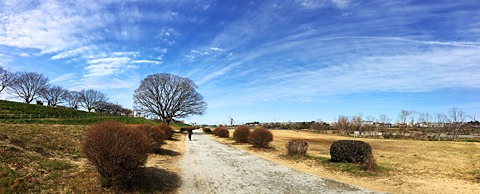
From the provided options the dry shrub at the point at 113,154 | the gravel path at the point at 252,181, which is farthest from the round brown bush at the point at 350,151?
the dry shrub at the point at 113,154

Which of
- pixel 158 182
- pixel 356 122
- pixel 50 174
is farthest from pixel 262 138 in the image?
pixel 356 122

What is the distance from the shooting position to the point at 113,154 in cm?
657

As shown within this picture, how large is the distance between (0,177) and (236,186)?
19.9 feet

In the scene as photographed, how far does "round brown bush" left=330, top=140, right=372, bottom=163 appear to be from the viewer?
11.9 m

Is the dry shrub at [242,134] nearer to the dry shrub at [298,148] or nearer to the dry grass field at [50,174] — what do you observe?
the dry shrub at [298,148]

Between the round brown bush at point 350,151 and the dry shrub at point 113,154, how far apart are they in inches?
369

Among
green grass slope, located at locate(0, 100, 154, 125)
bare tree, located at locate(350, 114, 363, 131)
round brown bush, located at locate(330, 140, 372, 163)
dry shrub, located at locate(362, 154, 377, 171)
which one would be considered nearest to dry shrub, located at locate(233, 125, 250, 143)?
green grass slope, located at locate(0, 100, 154, 125)

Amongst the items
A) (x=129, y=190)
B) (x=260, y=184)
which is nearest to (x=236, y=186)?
(x=260, y=184)

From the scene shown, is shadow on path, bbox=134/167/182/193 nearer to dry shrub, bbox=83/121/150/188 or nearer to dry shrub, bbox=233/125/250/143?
dry shrub, bbox=83/121/150/188

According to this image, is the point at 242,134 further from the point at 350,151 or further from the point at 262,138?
the point at 350,151

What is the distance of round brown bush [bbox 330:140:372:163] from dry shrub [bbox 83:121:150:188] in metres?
9.38

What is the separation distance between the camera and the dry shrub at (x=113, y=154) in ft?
21.7

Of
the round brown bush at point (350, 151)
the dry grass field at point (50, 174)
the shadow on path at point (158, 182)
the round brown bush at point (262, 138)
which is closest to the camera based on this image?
the dry grass field at point (50, 174)

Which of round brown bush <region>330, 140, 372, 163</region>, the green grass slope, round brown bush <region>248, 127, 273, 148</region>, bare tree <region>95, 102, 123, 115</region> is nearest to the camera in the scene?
round brown bush <region>330, 140, 372, 163</region>
